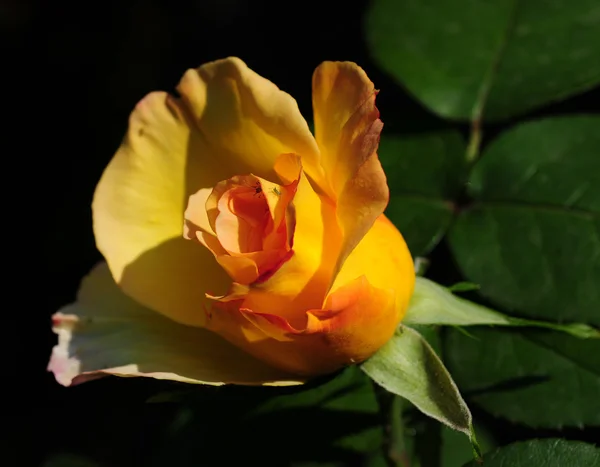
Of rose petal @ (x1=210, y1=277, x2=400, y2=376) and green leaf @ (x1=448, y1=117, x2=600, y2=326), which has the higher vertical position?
rose petal @ (x1=210, y1=277, x2=400, y2=376)

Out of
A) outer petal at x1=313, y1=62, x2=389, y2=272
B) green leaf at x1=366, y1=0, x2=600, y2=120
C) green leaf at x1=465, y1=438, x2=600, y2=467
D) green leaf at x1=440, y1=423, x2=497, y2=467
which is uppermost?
outer petal at x1=313, y1=62, x2=389, y2=272

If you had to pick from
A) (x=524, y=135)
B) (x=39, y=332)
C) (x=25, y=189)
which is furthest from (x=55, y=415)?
(x=524, y=135)

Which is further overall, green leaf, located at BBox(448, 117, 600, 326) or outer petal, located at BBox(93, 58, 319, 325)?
green leaf, located at BBox(448, 117, 600, 326)

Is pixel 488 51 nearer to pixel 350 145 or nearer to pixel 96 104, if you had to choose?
pixel 350 145

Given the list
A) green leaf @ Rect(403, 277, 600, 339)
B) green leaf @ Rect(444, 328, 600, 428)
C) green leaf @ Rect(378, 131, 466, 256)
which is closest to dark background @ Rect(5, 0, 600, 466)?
green leaf @ Rect(378, 131, 466, 256)

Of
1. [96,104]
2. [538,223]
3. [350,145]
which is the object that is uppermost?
[350,145]

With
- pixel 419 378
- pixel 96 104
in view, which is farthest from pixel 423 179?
pixel 96 104

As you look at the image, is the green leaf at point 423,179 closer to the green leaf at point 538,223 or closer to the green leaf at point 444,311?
the green leaf at point 538,223

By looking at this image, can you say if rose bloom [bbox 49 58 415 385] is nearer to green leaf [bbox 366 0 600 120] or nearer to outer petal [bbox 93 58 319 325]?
outer petal [bbox 93 58 319 325]
